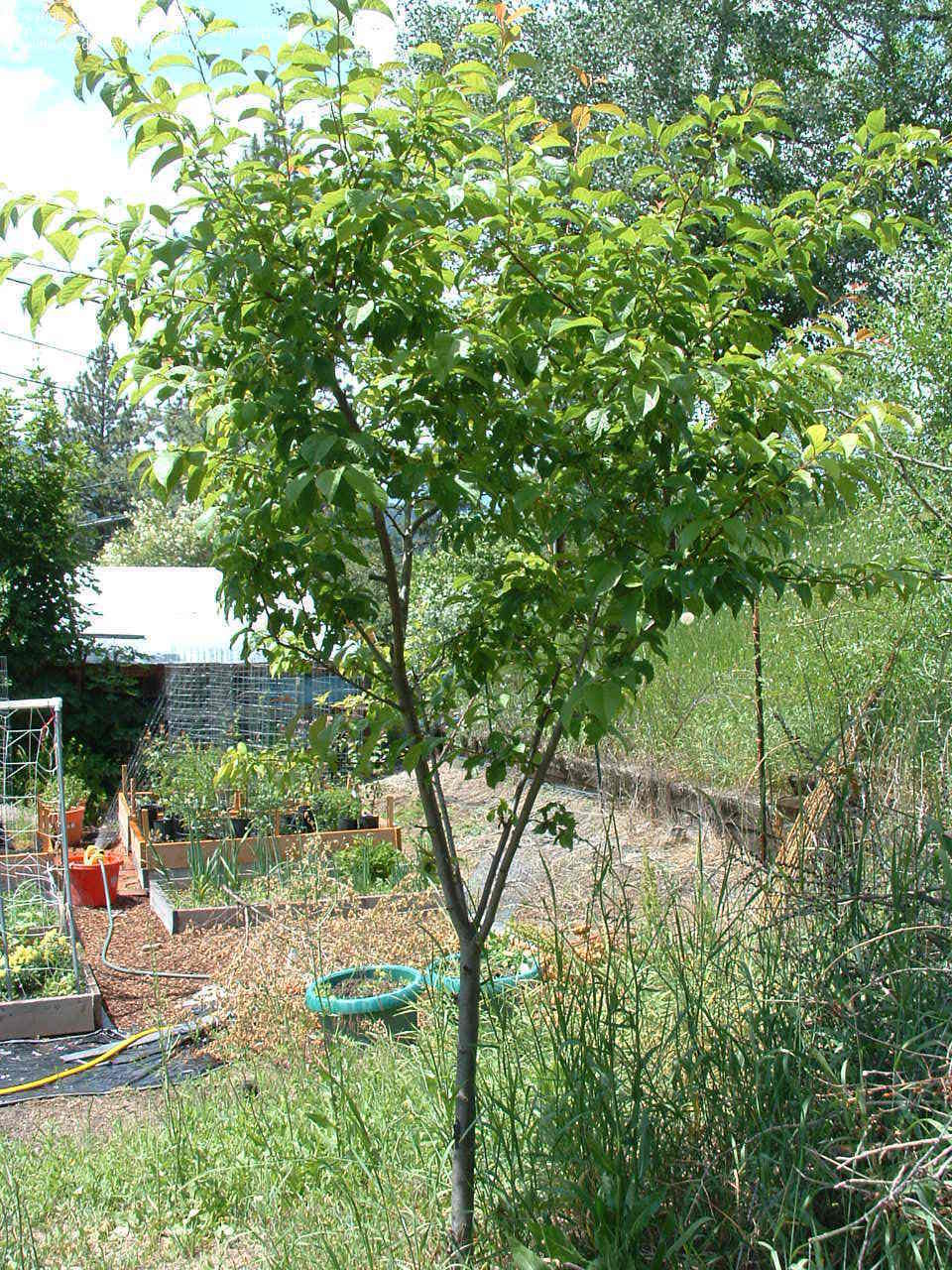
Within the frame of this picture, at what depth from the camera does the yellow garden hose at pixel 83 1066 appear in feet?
17.0

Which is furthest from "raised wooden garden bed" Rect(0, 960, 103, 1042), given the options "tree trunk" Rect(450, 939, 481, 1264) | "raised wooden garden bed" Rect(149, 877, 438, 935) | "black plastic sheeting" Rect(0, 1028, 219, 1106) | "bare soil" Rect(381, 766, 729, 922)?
"tree trunk" Rect(450, 939, 481, 1264)

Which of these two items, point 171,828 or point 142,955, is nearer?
point 142,955

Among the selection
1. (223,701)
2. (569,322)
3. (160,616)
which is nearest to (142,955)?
(223,701)

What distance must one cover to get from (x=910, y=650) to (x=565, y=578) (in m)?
3.21

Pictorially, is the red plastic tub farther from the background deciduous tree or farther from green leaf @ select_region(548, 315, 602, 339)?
green leaf @ select_region(548, 315, 602, 339)

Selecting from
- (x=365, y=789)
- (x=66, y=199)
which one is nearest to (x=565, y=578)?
(x=66, y=199)

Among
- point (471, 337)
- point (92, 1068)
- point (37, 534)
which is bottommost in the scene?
point (92, 1068)

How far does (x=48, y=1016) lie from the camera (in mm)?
5879

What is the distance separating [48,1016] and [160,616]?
32.6 feet

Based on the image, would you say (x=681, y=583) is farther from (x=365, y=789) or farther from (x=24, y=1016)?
(x=365, y=789)

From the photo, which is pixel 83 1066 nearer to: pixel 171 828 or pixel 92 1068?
pixel 92 1068

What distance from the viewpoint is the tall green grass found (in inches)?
91.8

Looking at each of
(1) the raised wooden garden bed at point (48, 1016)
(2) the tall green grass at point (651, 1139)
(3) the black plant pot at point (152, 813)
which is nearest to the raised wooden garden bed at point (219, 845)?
(3) the black plant pot at point (152, 813)

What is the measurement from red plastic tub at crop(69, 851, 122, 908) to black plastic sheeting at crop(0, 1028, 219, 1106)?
7.94 ft
